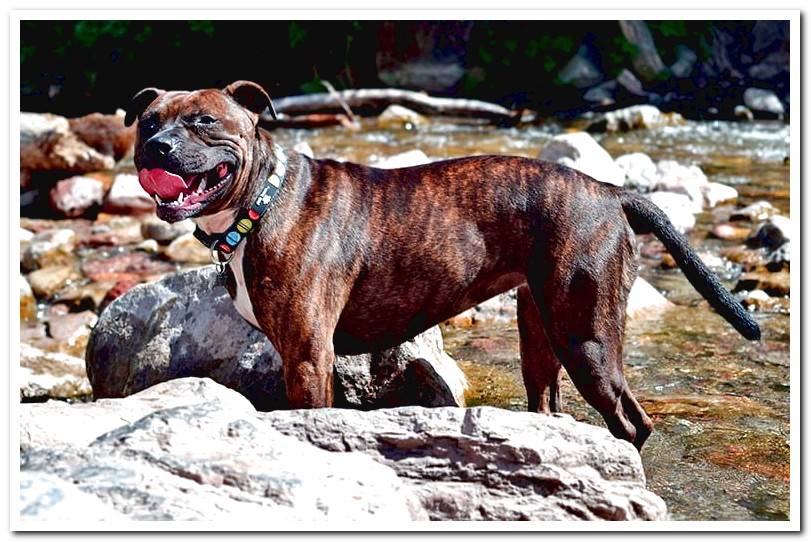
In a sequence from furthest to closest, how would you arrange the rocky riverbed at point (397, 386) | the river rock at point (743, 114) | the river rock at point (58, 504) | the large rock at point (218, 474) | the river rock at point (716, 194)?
the river rock at point (743, 114) < the river rock at point (716, 194) < the rocky riverbed at point (397, 386) < the large rock at point (218, 474) < the river rock at point (58, 504)

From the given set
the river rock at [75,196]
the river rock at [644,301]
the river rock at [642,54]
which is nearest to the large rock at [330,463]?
the river rock at [644,301]

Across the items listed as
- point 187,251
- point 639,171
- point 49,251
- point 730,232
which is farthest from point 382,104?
point 49,251

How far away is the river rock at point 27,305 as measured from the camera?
8403 millimetres

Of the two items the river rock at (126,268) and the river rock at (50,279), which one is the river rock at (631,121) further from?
the river rock at (50,279)

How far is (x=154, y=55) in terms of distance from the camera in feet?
61.5

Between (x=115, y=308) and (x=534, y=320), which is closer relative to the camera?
(x=534, y=320)

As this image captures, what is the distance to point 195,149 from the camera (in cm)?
450

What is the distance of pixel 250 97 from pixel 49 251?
18.6 ft

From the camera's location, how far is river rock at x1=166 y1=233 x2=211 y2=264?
31.7 ft

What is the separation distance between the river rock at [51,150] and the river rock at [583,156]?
5.00 metres

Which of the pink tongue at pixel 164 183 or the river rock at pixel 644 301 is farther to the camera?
the river rock at pixel 644 301
